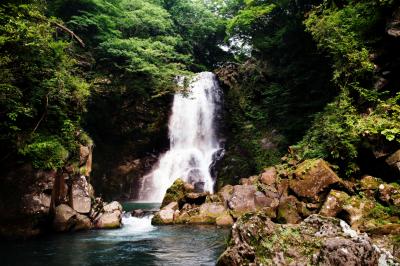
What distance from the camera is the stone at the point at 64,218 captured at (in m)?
12.3

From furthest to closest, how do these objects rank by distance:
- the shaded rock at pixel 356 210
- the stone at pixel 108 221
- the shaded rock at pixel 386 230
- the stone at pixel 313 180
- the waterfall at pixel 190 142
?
the waterfall at pixel 190 142 < the stone at pixel 108 221 < the stone at pixel 313 180 < the shaded rock at pixel 356 210 < the shaded rock at pixel 386 230

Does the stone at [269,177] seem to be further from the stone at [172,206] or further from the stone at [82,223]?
the stone at [82,223]

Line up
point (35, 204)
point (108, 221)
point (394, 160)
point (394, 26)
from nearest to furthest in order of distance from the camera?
point (394, 160) → point (35, 204) → point (394, 26) → point (108, 221)

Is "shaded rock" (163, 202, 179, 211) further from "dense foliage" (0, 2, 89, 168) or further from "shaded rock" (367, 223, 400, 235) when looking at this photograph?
"shaded rock" (367, 223, 400, 235)

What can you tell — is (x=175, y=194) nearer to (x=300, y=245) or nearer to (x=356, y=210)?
(x=356, y=210)

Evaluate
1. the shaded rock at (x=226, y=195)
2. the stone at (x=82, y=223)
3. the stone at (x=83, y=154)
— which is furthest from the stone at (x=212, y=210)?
the stone at (x=83, y=154)

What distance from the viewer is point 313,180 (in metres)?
12.1

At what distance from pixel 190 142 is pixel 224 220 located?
13.1 m

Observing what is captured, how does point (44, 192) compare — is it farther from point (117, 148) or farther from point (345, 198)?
point (117, 148)

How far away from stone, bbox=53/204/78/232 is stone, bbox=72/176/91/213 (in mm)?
436

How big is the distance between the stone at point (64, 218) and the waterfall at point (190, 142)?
471 inches

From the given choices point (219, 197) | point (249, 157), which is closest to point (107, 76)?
point (249, 157)

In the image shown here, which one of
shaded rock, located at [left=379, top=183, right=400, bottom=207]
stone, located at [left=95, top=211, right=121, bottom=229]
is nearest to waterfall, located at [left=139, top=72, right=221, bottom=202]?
stone, located at [left=95, top=211, right=121, bottom=229]

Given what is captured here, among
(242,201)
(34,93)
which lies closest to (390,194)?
(242,201)
